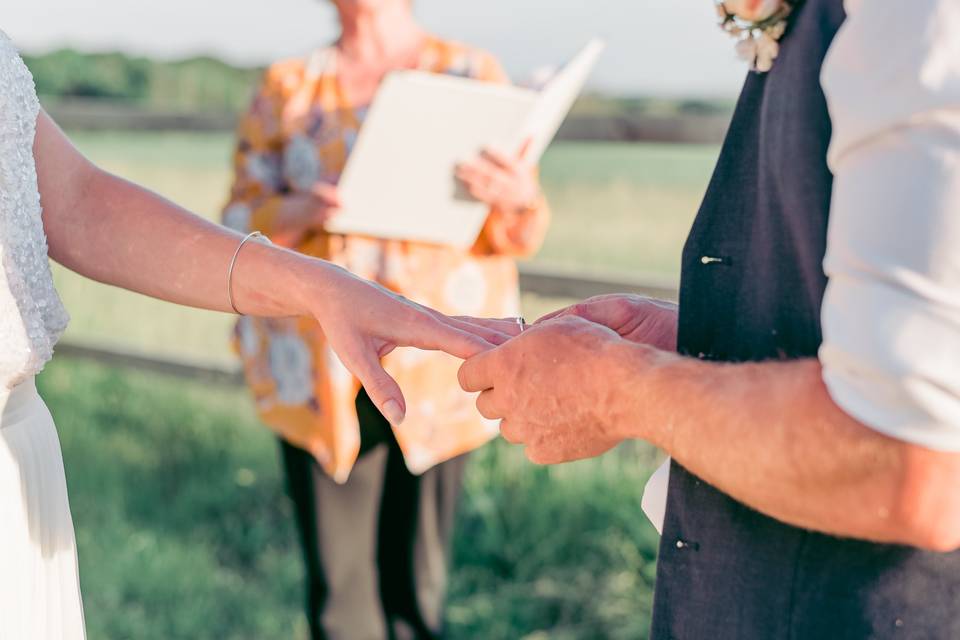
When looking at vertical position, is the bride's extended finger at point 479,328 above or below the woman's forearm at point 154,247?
below

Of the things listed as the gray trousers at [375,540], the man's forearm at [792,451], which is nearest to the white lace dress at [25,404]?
the man's forearm at [792,451]

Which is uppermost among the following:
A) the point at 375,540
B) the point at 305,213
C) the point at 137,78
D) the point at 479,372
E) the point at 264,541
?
the point at 479,372

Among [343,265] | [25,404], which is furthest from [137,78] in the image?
[25,404]

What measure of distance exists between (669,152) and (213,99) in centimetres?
564

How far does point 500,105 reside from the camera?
277 centimetres

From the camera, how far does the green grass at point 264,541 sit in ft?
12.7

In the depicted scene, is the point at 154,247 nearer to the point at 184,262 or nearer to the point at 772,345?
the point at 184,262

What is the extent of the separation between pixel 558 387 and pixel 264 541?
3.39 m

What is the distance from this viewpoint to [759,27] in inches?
48.4

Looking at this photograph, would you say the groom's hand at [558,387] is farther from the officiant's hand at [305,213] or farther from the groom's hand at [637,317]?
the officiant's hand at [305,213]

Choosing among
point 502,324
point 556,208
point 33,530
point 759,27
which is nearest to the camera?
point 759,27

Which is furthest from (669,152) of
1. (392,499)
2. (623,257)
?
(392,499)

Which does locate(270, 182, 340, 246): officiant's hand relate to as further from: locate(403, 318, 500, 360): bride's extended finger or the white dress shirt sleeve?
the white dress shirt sleeve

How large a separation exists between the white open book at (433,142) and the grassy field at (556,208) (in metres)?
1.40
